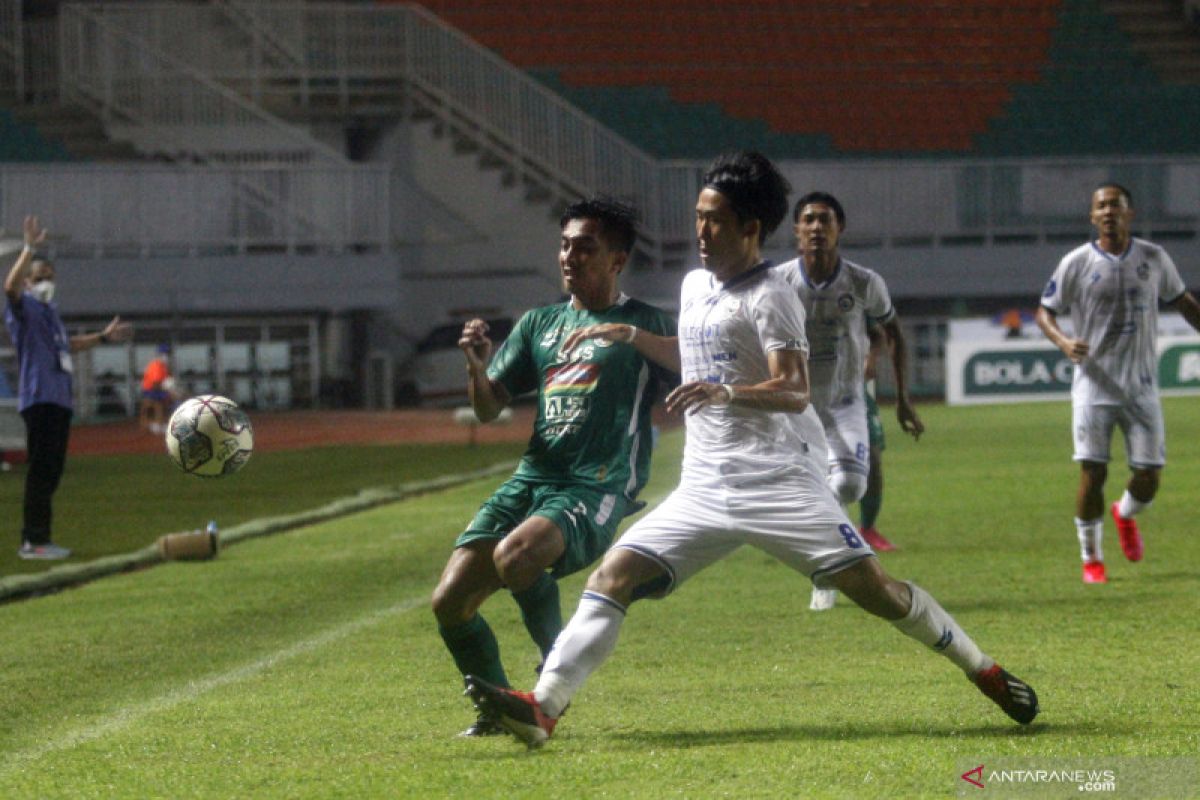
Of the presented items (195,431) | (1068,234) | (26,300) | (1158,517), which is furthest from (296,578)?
(1068,234)

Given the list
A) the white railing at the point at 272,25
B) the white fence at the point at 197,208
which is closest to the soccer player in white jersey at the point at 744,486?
the white fence at the point at 197,208

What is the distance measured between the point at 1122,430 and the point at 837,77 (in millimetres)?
31165

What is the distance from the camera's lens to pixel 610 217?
675 cm

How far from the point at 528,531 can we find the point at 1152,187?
32.7 metres

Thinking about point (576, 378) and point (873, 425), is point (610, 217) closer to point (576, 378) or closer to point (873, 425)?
point (576, 378)

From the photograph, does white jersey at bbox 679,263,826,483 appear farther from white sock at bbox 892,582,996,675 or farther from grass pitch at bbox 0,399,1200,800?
grass pitch at bbox 0,399,1200,800

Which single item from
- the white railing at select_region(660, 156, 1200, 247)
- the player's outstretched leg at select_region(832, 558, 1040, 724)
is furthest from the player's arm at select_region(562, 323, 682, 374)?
the white railing at select_region(660, 156, 1200, 247)

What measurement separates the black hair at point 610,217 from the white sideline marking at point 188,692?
248 cm

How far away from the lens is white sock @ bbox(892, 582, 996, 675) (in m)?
6.24

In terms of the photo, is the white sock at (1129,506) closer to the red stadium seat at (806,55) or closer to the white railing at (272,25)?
the white railing at (272,25)

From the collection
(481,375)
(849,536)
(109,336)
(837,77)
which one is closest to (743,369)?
(849,536)

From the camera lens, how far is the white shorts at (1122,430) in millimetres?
10539

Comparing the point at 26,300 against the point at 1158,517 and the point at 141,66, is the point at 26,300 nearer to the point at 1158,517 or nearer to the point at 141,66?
the point at 1158,517

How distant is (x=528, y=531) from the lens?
648 cm
